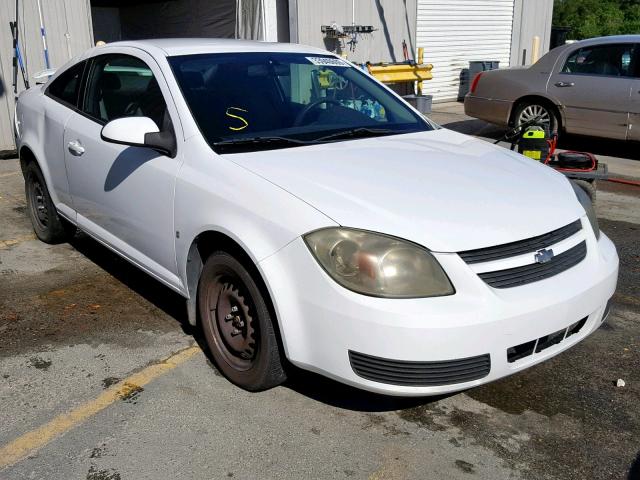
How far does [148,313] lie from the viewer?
13.5 feet

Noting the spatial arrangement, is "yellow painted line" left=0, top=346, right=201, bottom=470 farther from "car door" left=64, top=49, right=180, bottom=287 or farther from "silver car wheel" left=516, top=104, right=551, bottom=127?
"silver car wheel" left=516, top=104, right=551, bottom=127

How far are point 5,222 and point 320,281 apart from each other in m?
4.58

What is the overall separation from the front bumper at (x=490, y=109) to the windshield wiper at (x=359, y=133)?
6.66 m

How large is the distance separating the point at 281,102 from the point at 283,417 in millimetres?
1737

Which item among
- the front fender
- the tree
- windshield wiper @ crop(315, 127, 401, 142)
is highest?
the tree

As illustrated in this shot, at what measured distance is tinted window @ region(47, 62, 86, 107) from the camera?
14.9 feet

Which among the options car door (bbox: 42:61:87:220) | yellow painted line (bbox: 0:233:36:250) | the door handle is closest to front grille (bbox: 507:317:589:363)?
the door handle

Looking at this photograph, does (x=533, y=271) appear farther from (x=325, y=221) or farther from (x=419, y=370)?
(x=325, y=221)

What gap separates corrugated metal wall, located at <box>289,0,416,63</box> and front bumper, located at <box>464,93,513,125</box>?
10.5 feet

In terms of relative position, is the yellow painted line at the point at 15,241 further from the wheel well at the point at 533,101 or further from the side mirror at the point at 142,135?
the wheel well at the point at 533,101

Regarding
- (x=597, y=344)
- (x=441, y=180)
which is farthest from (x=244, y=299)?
(x=597, y=344)

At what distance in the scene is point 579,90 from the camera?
9133mm

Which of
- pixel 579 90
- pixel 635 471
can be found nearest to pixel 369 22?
pixel 579 90

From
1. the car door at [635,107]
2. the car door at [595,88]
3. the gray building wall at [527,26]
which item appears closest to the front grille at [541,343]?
the car door at [635,107]
